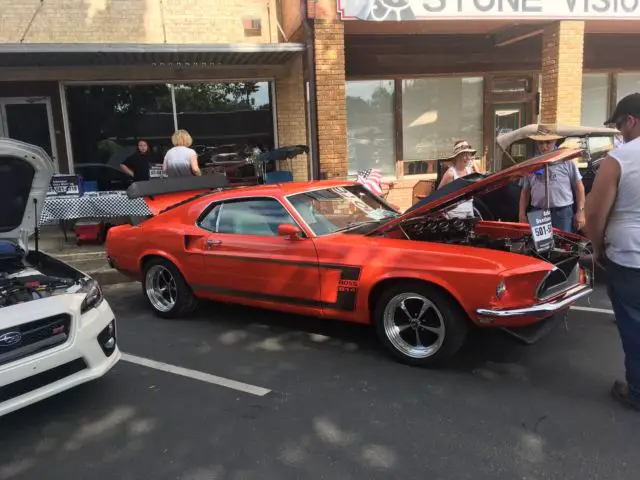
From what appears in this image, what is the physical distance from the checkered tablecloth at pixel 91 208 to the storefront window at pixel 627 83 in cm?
1138

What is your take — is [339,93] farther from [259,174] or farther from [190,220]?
[190,220]

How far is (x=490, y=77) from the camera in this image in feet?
39.2

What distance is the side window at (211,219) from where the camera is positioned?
5.11 metres

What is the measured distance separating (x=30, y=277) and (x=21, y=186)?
990mm

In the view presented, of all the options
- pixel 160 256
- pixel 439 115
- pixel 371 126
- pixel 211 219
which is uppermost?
pixel 439 115

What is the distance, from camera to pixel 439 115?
12117 millimetres

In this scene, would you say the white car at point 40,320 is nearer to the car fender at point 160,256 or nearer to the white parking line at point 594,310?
the car fender at point 160,256

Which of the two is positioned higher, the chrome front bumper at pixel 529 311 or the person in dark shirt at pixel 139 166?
the person in dark shirt at pixel 139 166

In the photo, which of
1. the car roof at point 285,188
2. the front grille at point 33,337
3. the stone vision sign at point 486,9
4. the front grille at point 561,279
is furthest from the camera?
the stone vision sign at point 486,9

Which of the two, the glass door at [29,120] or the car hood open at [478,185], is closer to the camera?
the car hood open at [478,185]

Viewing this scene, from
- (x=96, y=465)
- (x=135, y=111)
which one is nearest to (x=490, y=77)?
(x=135, y=111)

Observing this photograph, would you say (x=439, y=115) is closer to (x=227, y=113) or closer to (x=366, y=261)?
(x=227, y=113)

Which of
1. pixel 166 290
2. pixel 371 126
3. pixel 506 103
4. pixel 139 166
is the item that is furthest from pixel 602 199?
pixel 506 103

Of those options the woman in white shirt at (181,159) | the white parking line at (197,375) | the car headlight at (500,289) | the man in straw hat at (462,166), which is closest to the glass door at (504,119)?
the man in straw hat at (462,166)
